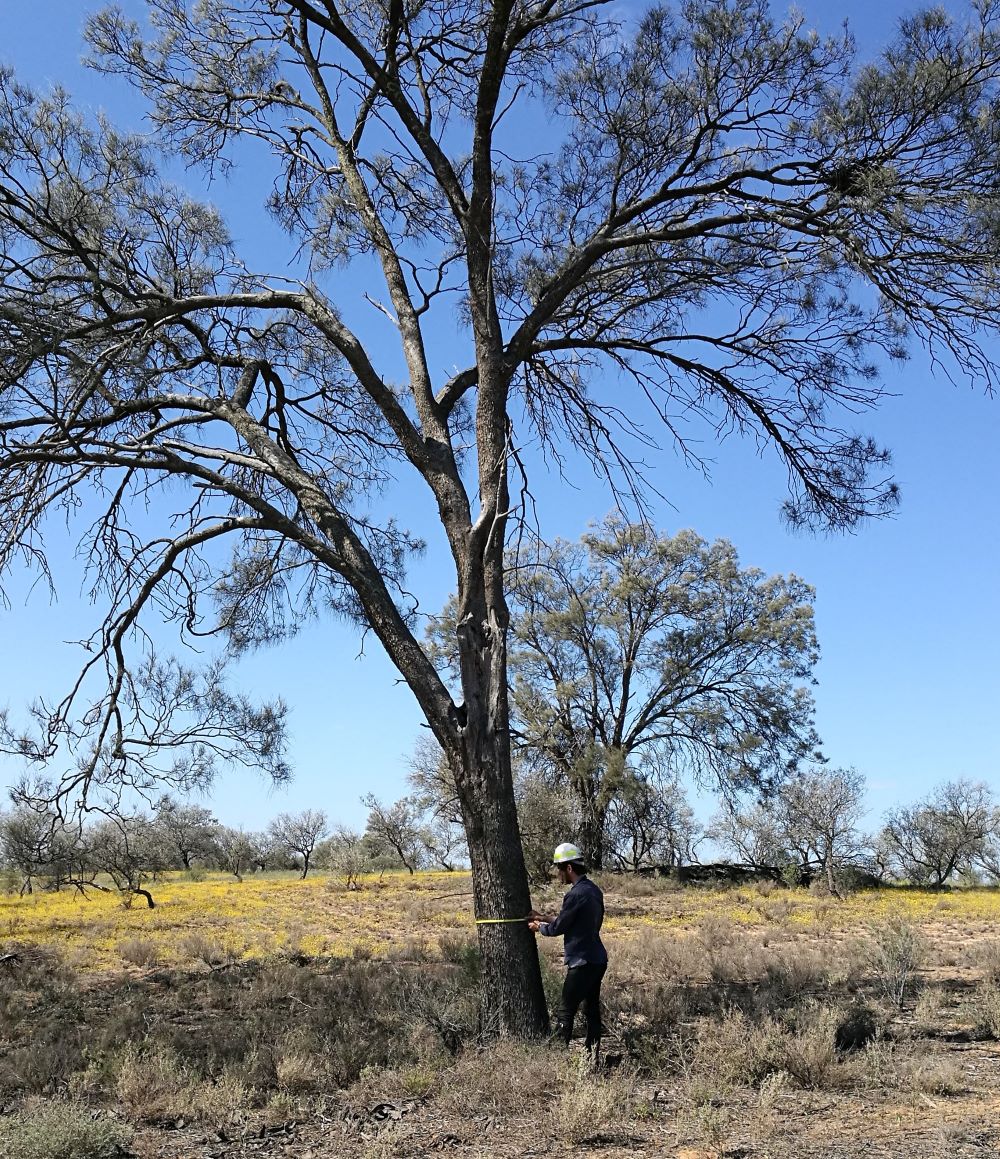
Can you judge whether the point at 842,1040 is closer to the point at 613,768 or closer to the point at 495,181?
the point at 495,181

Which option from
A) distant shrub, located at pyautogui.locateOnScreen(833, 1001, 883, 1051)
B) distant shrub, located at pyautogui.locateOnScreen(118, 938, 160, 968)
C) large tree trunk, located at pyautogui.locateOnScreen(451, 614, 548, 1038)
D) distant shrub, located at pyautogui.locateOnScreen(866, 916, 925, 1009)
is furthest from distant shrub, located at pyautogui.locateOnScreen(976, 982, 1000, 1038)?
distant shrub, located at pyautogui.locateOnScreen(118, 938, 160, 968)

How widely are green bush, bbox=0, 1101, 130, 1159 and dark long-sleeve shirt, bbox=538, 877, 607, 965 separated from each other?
111 inches

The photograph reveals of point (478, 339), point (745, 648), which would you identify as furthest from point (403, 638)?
point (745, 648)

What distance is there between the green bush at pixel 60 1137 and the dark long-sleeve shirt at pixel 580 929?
281cm

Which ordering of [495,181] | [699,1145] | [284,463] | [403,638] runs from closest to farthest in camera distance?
[699,1145], [403,638], [284,463], [495,181]

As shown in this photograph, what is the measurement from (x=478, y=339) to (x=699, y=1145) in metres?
5.96

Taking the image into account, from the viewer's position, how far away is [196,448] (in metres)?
8.66

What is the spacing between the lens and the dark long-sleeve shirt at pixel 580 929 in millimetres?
6562

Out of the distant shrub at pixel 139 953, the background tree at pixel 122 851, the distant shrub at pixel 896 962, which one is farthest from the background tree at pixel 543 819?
the distant shrub at pixel 896 962

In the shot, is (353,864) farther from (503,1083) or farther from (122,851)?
(503,1083)

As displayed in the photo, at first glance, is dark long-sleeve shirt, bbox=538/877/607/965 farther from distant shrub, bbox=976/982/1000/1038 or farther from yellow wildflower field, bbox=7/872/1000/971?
yellow wildflower field, bbox=7/872/1000/971

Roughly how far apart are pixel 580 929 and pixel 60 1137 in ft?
10.7

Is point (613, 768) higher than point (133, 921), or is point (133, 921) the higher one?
point (613, 768)

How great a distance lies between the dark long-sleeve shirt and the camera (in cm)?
656
